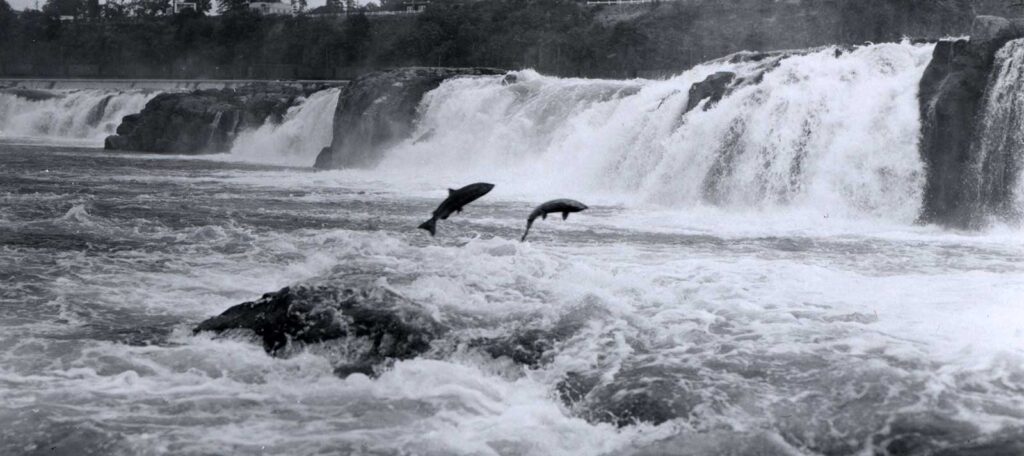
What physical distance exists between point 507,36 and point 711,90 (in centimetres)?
3583

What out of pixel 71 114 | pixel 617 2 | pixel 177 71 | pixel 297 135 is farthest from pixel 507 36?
pixel 177 71

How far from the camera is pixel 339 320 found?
7617 mm

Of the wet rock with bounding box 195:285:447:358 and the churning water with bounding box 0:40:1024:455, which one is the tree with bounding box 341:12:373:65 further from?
the wet rock with bounding box 195:285:447:358

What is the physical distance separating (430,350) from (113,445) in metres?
2.33

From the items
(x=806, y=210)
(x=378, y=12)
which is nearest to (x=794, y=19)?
(x=378, y=12)

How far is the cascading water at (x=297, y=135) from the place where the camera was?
3297 centimetres

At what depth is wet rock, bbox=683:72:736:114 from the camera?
1862 centimetres

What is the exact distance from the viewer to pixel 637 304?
9.12m

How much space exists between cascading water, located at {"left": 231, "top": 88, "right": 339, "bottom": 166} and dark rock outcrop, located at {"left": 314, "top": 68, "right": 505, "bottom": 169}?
2.60 meters

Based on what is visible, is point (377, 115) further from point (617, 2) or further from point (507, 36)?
point (617, 2)

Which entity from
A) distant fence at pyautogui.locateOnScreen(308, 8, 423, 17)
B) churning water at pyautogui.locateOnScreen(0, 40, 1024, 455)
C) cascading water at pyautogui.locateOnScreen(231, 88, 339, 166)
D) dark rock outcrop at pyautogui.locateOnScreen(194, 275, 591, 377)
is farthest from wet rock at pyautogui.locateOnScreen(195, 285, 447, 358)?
distant fence at pyautogui.locateOnScreen(308, 8, 423, 17)

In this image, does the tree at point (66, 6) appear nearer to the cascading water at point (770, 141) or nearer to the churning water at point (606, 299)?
the churning water at point (606, 299)

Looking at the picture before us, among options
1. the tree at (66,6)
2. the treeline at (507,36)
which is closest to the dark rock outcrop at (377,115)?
the treeline at (507,36)

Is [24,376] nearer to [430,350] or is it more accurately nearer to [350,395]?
[350,395]
